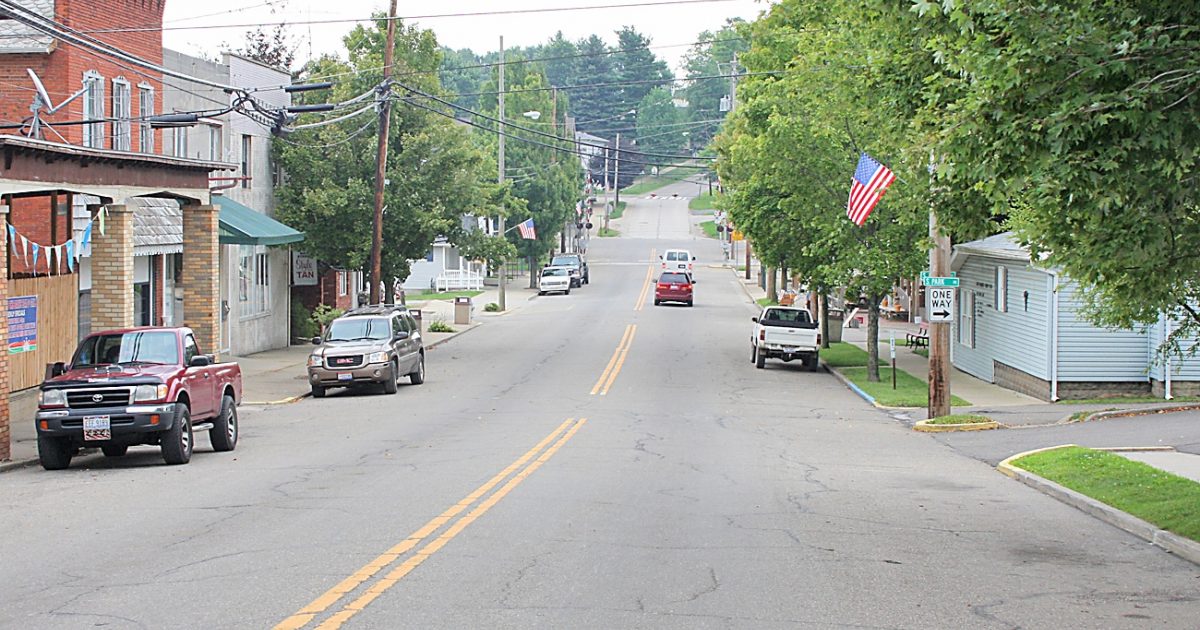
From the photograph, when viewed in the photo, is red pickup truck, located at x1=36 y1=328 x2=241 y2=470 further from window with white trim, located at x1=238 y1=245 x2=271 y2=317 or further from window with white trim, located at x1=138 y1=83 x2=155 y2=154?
window with white trim, located at x1=238 y1=245 x2=271 y2=317

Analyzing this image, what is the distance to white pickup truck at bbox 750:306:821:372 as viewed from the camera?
34.8 m

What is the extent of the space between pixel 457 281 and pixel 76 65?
48.9 metres

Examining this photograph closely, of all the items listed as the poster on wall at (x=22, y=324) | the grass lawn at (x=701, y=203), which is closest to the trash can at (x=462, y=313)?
the poster on wall at (x=22, y=324)

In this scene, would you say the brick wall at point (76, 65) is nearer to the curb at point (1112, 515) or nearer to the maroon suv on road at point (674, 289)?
the curb at point (1112, 515)

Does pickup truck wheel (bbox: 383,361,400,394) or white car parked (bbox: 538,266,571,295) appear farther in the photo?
white car parked (bbox: 538,266,571,295)

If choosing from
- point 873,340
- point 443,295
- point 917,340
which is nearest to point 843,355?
point 917,340

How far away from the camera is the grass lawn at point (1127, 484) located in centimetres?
1284

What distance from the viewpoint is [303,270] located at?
4081cm

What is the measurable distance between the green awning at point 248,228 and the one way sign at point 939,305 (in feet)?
53.0

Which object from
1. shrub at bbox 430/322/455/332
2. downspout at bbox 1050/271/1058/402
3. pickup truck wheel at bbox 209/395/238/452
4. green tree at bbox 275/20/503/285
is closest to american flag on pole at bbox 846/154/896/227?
downspout at bbox 1050/271/1058/402

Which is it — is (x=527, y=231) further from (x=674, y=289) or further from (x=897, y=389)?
(x=897, y=389)

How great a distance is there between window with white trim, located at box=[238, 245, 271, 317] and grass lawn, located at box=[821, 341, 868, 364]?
55.0ft

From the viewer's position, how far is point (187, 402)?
1728 cm

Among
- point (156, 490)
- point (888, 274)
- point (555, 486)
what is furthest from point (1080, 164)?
point (888, 274)
